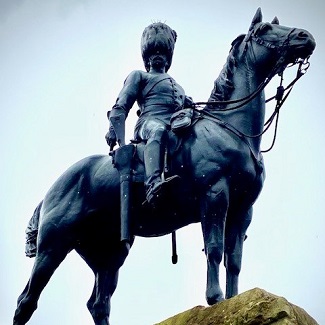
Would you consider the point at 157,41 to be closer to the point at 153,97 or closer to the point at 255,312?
the point at 153,97

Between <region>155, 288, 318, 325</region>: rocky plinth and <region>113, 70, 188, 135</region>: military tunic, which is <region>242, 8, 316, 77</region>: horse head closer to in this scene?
<region>113, 70, 188, 135</region>: military tunic

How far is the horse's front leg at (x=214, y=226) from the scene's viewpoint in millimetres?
11852

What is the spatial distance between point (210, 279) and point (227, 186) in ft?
3.88

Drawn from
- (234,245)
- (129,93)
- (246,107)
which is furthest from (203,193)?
(129,93)

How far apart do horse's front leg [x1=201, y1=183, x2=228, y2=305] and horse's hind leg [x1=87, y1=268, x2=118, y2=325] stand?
85.5 inches

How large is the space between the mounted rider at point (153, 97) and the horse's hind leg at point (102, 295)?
1.92m

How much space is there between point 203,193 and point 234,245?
91 centimetres

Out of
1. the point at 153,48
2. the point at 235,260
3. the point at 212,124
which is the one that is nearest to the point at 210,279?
the point at 235,260

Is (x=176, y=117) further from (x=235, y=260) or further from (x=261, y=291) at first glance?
(x=261, y=291)

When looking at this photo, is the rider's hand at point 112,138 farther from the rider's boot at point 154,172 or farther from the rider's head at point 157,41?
the rider's head at point 157,41

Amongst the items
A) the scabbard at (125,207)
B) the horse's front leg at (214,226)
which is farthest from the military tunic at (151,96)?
the horse's front leg at (214,226)

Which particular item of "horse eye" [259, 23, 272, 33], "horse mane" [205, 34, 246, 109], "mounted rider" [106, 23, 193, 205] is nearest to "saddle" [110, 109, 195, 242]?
"mounted rider" [106, 23, 193, 205]

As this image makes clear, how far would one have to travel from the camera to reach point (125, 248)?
45.3ft

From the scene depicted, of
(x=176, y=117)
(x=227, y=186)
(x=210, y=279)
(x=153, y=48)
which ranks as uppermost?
(x=153, y=48)
